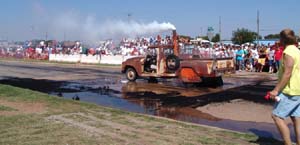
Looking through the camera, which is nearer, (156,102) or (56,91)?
(156,102)

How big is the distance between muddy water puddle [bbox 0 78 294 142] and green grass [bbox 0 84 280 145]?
3.78 ft

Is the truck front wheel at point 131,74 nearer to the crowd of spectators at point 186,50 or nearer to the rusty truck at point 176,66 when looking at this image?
the rusty truck at point 176,66

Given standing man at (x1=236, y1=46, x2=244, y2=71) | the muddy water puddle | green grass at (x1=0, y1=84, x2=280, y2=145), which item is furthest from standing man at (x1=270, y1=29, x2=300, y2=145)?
standing man at (x1=236, y1=46, x2=244, y2=71)

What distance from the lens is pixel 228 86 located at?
16.7 meters

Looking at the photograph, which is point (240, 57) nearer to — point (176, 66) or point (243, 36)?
point (176, 66)

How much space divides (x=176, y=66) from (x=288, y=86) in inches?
450

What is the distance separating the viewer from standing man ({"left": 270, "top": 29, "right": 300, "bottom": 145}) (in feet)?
19.3

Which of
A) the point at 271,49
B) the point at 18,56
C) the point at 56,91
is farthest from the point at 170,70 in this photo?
the point at 18,56

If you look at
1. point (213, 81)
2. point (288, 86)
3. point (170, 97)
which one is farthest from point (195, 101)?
point (288, 86)

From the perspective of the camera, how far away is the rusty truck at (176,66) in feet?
53.7

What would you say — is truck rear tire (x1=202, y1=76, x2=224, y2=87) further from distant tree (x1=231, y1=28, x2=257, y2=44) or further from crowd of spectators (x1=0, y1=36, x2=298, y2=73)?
distant tree (x1=231, y1=28, x2=257, y2=44)

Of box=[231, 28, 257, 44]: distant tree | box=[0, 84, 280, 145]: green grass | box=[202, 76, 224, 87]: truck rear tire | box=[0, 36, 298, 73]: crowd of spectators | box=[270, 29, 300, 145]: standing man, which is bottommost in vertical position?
box=[0, 84, 280, 145]: green grass

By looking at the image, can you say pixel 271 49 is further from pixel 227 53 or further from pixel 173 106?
pixel 173 106

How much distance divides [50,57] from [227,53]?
2789 centimetres
